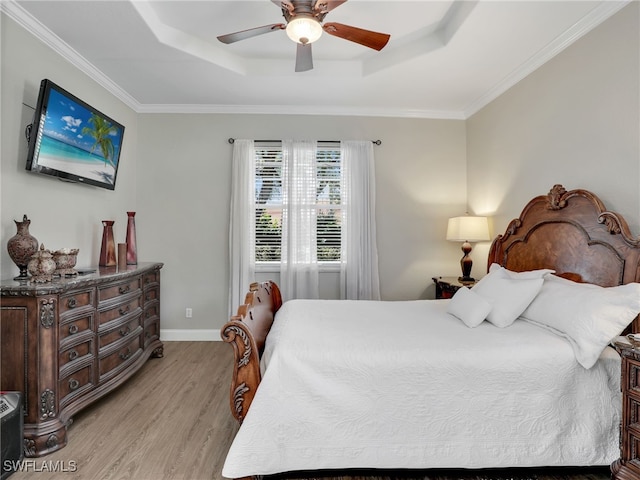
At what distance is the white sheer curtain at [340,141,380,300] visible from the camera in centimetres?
414

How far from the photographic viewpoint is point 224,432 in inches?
90.3

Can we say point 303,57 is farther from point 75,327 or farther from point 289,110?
point 75,327

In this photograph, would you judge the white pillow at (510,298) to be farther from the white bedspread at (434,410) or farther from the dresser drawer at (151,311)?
the dresser drawer at (151,311)

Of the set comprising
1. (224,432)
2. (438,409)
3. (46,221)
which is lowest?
(224,432)

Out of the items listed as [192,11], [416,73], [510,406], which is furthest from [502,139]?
[192,11]

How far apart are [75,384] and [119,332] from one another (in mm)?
566

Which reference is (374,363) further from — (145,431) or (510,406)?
(145,431)

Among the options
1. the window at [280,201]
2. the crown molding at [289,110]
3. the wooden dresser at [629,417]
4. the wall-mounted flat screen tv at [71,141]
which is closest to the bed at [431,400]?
the wooden dresser at [629,417]

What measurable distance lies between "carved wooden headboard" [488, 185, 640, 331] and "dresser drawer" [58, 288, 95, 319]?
11.2 feet

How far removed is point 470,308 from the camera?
231 centimetres

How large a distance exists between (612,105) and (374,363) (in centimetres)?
232

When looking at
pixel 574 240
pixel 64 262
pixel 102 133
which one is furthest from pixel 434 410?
pixel 102 133

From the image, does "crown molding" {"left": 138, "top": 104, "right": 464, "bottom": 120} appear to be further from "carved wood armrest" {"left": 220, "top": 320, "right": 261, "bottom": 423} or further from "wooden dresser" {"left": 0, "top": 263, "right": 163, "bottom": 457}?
"carved wood armrest" {"left": 220, "top": 320, "right": 261, "bottom": 423}

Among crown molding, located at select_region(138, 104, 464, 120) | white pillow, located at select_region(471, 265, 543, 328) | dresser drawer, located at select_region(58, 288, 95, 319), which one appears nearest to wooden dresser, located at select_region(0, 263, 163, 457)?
dresser drawer, located at select_region(58, 288, 95, 319)
